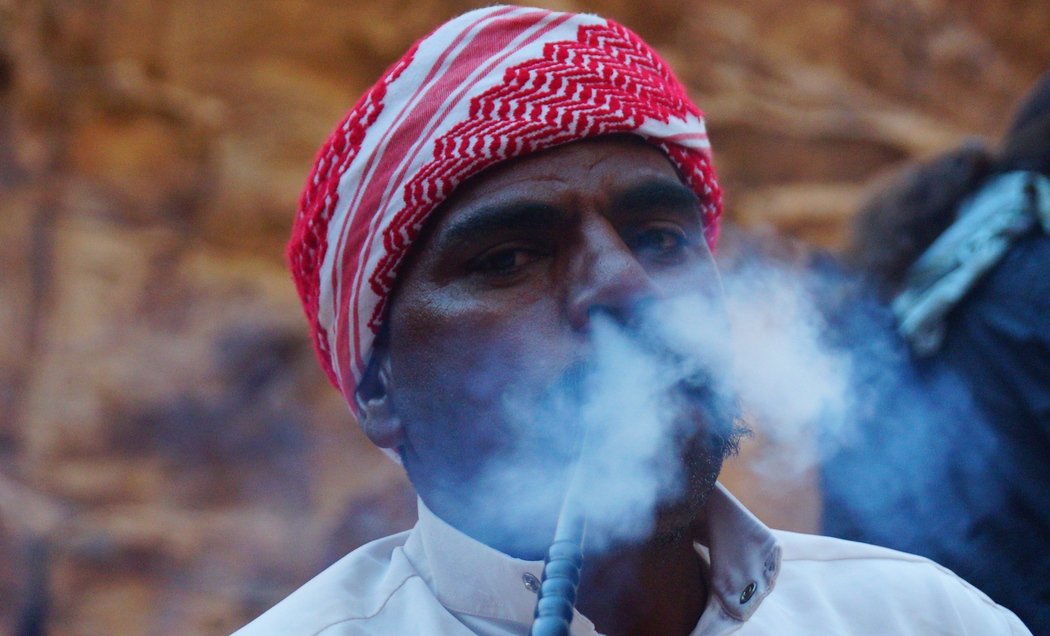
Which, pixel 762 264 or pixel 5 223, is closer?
pixel 762 264

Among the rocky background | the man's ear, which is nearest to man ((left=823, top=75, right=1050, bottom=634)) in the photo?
the man's ear

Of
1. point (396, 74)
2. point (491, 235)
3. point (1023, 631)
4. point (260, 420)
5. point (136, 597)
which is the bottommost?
point (136, 597)

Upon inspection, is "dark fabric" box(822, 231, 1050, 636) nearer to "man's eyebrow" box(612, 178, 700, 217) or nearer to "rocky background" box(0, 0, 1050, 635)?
"man's eyebrow" box(612, 178, 700, 217)

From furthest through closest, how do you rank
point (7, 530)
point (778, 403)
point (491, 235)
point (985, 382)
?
1. point (7, 530)
2. point (985, 382)
3. point (778, 403)
4. point (491, 235)

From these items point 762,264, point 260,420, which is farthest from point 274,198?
point 762,264

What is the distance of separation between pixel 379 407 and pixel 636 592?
561mm

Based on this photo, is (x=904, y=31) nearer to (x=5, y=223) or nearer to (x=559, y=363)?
(x=5, y=223)

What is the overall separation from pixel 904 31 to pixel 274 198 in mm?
4858

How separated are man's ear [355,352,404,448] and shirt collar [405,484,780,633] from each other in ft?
0.47

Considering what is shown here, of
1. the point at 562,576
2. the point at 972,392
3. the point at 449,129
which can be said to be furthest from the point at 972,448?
the point at 562,576

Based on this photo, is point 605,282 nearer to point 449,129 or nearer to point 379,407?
point 449,129

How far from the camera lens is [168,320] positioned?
17.5ft

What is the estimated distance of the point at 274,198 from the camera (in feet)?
18.2

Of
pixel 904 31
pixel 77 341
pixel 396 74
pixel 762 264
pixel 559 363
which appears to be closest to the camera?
pixel 559 363
